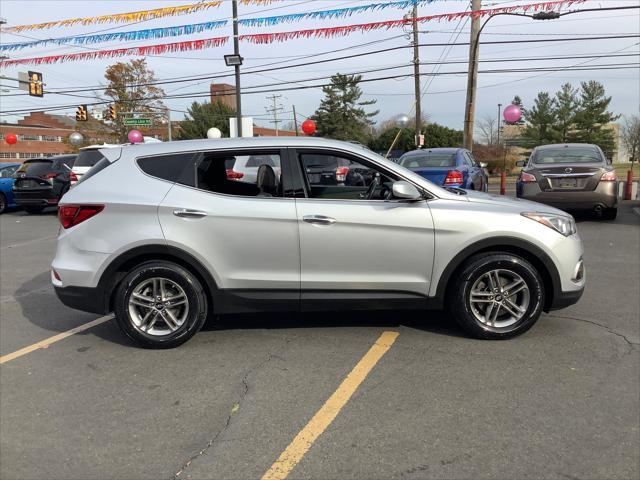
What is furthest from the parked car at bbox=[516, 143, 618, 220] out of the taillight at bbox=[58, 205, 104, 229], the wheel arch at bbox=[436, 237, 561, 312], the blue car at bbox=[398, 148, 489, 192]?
the taillight at bbox=[58, 205, 104, 229]

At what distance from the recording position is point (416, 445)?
288 cm

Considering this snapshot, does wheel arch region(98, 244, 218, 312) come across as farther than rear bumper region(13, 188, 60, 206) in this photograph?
No

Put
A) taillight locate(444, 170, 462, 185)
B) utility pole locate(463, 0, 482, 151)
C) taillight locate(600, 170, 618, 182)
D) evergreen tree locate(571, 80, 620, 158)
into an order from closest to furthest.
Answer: taillight locate(444, 170, 462, 185) < taillight locate(600, 170, 618, 182) < utility pole locate(463, 0, 482, 151) < evergreen tree locate(571, 80, 620, 158)

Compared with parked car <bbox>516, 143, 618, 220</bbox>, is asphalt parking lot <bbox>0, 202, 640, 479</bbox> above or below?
below

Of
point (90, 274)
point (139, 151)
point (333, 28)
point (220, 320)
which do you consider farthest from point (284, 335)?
point (333, 28)

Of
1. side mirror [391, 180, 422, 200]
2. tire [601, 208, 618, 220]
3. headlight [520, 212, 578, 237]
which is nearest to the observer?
side mirror [391, 180, 422, 200]

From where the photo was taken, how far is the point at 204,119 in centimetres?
5306

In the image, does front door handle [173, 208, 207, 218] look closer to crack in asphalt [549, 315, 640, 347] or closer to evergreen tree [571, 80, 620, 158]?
crack in asphalt [549, 315, 640, 347]

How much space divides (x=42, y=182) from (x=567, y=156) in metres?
13.3

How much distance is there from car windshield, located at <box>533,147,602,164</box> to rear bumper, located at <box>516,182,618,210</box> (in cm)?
68

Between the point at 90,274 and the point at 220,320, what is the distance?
1.32 metres

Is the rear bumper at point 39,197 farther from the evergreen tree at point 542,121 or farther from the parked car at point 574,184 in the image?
the evergreen tree at point 542,121

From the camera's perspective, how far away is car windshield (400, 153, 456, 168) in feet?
34.7

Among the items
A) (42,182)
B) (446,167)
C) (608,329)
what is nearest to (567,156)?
(446,167)
